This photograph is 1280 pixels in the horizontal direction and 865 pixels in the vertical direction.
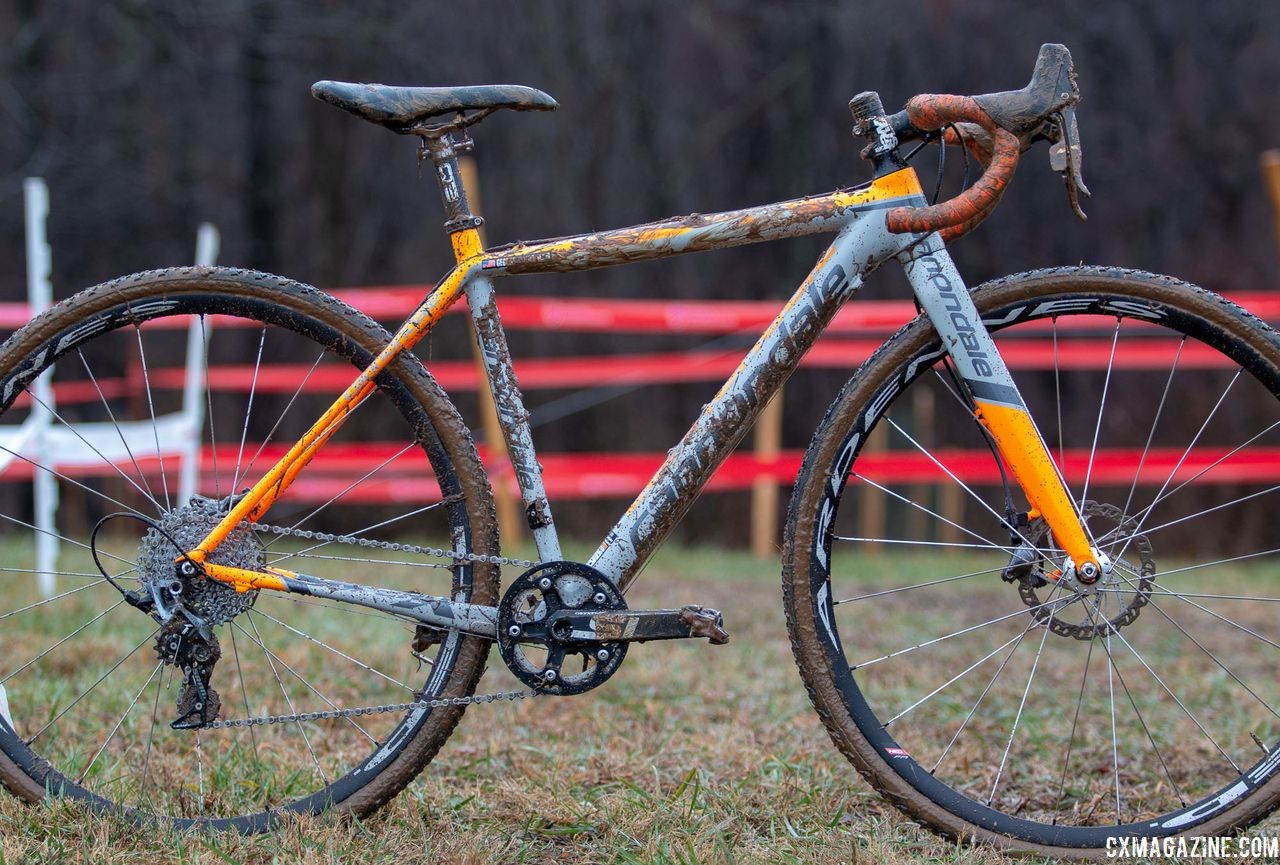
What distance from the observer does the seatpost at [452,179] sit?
7.62 feet

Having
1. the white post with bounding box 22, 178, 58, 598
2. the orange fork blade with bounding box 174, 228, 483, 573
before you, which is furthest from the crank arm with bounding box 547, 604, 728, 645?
the white post with bounding box 22, 178, 58, 598

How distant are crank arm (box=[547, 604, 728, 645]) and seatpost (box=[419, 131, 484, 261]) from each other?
72 centimetres

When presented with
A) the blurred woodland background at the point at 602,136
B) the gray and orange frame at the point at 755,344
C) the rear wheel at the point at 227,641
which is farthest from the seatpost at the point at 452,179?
the blurred woodland background at the point at 602,136

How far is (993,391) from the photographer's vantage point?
2.30 metres

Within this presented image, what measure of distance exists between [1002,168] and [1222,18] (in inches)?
365

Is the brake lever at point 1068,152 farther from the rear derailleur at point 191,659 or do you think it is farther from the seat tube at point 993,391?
the rear derailleur at point 191,659

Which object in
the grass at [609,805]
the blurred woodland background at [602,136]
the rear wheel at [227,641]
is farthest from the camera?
the blurred woodland background at [602,136]

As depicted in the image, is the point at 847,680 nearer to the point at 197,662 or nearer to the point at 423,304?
the point at 423,304

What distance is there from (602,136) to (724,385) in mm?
8687

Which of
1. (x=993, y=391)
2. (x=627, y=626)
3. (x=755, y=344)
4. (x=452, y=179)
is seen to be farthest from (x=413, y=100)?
(x=993, y=391)

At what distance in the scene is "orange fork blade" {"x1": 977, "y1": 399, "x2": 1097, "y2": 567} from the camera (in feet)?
7.39

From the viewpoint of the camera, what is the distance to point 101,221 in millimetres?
10586

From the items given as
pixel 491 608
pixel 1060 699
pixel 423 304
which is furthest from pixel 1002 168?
pixel 1060 699

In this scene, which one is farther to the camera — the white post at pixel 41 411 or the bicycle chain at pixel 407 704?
the white post at pixel 41 411
